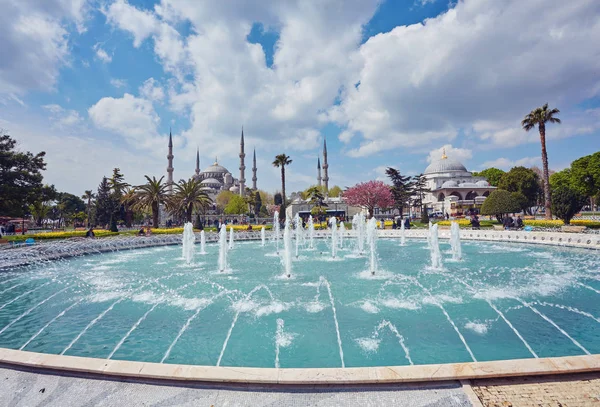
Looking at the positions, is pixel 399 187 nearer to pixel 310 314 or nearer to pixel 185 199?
pixel 185 199

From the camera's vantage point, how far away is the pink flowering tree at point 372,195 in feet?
141

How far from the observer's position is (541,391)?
3.29 meters

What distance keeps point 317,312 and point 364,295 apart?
1690 millimetres

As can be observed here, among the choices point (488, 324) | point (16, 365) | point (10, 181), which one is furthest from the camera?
point (10, 181)

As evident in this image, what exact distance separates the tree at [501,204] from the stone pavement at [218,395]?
3085 centimetres

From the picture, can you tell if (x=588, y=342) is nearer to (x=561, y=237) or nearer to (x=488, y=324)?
(x=488, y=324)

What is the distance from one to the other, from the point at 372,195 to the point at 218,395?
41027 mm

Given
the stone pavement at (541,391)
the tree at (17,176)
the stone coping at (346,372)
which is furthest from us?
the tree at (17,176)

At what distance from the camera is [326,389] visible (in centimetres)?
335

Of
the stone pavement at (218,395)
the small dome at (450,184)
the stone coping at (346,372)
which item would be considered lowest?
the stone pavement at (218,395)

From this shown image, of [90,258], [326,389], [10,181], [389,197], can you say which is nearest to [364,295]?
[326,389]

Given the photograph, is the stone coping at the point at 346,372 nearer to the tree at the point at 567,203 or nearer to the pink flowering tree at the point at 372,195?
the tree at the point at 567,203

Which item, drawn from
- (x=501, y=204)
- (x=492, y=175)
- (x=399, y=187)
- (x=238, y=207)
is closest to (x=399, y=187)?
(x=399, y=187)

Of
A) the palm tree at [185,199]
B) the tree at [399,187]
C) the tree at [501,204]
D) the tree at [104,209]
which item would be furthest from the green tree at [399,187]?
the tree at [104,209]
